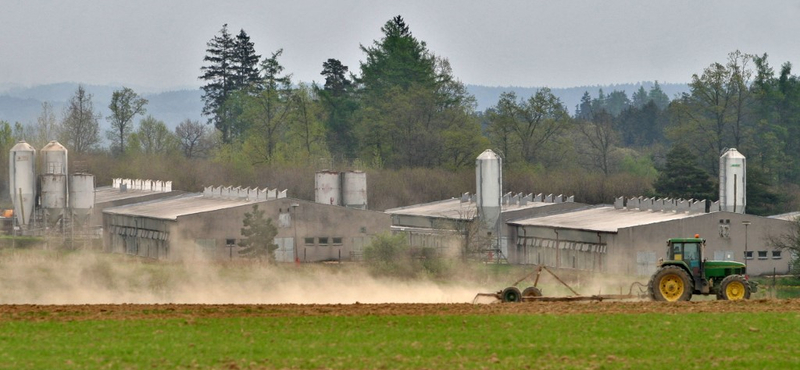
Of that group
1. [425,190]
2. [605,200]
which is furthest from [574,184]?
[425,190]

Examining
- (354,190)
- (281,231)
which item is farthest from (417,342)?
(354,190)

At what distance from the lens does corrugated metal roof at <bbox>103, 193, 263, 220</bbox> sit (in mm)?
97613

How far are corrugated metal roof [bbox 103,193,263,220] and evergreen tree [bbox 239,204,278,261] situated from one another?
13.3 feet

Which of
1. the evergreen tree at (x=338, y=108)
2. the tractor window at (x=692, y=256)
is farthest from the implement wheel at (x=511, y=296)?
the evergreen tree at (x=338, y=108)

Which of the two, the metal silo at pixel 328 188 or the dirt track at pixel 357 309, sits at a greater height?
the metal silo at pixel 328 188

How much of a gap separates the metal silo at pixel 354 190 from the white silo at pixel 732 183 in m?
28.1

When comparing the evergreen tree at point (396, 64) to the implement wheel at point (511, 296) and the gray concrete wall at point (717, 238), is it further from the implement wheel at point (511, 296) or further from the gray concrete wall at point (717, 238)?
the implement wheel at point (511, 296)

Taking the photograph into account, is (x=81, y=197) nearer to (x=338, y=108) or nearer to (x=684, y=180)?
(x=684, y=180)

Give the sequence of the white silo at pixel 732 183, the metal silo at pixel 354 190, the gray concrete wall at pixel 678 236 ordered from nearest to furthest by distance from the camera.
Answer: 1. the gray concrete wall at pixel 678 236
2. the white silo at pixel 732 183
3. the metal silo at pixel 354 190

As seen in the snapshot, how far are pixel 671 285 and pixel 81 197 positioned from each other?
222 feet

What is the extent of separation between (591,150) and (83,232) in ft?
315

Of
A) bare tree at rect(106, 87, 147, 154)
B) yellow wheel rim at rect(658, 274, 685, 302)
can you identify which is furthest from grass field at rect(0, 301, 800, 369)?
bare tree at rect(106, 87, 147, 154)

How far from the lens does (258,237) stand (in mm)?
90938

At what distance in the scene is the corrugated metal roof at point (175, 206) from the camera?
320 feet
